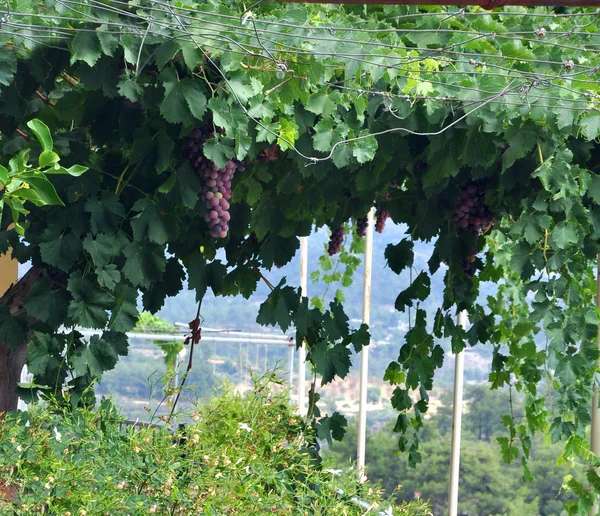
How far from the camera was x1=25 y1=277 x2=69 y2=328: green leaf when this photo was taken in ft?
6.05

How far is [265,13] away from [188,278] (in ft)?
2.00

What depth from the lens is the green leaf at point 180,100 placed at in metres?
1.75

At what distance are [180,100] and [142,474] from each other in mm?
683

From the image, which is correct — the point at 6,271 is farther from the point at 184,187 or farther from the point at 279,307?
the point at 184,187

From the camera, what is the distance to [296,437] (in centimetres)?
198

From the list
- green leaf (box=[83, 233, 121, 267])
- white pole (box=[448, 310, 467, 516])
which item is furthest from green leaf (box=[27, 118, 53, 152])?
white pole (box=[448, 310, 467, 516])

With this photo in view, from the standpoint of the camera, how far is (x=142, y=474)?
153 cm

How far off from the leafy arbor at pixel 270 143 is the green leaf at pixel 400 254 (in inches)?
9.9

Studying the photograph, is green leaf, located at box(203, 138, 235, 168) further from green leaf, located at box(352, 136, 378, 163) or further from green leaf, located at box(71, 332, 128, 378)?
green leaf, located at box(71, 332, 128, 378)

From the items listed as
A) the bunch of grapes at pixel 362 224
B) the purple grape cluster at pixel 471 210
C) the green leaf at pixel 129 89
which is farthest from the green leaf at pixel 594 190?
the green leaf at pixel 129 89

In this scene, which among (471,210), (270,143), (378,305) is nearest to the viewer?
(270,143)

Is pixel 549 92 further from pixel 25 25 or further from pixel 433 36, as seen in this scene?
pixel 25 25

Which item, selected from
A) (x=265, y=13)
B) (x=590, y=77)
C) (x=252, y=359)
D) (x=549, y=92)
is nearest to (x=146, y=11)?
(x=265, y=13)

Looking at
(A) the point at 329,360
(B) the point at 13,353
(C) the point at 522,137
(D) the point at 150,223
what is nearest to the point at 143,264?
(D) the point at 150,223
